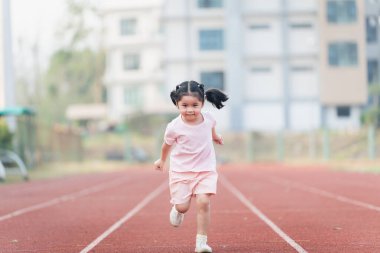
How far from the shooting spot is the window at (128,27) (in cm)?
5841

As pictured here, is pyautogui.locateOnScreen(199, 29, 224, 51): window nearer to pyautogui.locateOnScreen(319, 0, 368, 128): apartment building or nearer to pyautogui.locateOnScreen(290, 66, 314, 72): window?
pyautogui.locateOnScreen(290, 66, 314, 72): window

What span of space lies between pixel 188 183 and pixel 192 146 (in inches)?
12.8

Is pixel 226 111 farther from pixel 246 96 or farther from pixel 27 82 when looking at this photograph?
pixel 27 82

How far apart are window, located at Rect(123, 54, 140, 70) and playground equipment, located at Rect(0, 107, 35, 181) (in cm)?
2808

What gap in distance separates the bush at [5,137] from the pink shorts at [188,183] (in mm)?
18859

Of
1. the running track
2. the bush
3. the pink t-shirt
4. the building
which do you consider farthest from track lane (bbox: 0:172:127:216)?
the building

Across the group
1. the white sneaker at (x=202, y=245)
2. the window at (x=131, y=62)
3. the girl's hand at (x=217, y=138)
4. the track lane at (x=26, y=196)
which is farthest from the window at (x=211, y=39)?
the white sneaker at (x=202, y=245)

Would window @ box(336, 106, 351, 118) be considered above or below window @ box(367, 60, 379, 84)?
below

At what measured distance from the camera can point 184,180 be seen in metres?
7.21

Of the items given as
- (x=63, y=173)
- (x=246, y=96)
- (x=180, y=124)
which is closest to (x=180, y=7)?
(x=246, y=96)

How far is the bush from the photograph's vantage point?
83.1 ft

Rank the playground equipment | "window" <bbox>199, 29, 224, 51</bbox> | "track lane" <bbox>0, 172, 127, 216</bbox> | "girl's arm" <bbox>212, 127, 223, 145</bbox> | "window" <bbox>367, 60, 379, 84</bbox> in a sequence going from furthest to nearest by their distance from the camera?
1. "window" <bbox>199, 29, 224, 51</bbox>
2. "window" <bbox>367, 60, 379, 84</bbox>
3. the playground equipment
4. "track lane" <bbox>0, 172, 127, 216</bbox>
5. "girl's arm" <bbox>212, 127, 223, 145</bbox>

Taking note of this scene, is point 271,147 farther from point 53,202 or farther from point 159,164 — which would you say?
point 159,164

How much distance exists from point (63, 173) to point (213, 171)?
→ 75.3ft
